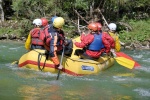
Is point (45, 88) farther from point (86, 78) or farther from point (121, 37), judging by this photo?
point (121, 37)

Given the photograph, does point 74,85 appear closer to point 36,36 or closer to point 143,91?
point 143,91

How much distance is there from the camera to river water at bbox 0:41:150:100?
21.5 ft

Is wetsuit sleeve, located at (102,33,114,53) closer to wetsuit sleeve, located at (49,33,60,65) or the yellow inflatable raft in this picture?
the yellow inflatable raft

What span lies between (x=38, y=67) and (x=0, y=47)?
4762mm

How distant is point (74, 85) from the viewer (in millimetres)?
7352

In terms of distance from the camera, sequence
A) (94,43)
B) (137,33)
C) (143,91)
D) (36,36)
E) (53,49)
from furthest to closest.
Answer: (137,33), (36,36), (94,43), (53,49), (143,91)

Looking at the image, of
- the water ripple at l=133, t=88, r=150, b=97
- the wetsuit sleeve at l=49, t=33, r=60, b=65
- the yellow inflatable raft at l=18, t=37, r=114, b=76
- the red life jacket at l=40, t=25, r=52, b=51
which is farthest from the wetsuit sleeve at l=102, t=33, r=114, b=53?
the water ripple at l=133, t=88, r=150, b=97

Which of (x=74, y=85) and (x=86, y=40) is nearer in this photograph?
(x=74, y=85)

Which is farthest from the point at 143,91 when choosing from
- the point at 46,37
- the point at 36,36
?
the point at 36,36

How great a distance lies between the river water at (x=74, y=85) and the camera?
654 centimetres

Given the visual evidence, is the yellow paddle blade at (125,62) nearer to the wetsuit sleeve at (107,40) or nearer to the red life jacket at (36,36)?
the wetsuit sleeve at (107,40)

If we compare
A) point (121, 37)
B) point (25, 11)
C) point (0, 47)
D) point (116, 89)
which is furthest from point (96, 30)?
point (25, 11)

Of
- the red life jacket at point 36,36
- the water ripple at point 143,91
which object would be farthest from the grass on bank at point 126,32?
the water ripple at point 143,91

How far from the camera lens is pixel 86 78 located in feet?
26.1
